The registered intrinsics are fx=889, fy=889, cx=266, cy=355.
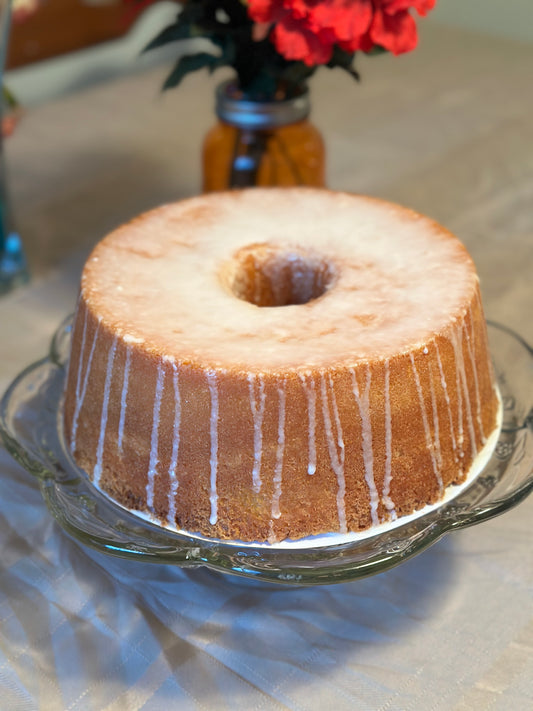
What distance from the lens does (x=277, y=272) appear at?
2.96 feet

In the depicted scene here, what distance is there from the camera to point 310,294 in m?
0.91

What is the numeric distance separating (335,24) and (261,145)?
260 millimetres

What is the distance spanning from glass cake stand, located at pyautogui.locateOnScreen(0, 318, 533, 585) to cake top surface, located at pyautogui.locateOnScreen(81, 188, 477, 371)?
151 millimetres

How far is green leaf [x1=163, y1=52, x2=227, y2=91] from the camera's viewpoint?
1083 millimetres

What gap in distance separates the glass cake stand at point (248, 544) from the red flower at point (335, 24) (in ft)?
1.26

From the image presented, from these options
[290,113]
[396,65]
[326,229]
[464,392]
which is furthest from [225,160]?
[396,65]

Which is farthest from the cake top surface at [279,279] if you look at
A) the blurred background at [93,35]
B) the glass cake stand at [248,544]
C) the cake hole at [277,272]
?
the blurred background at [93,35]

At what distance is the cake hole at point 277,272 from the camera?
2.88 feet

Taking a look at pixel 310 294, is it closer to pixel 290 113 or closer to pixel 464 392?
pixel 464 392

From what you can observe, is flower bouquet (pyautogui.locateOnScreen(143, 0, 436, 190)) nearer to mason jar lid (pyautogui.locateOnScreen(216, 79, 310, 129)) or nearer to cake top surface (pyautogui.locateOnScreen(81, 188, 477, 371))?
mason jar lid (pyautogui.locateOnScreen(216, 79, 310, 129))

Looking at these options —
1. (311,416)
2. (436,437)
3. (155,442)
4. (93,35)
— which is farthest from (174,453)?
(93,35)

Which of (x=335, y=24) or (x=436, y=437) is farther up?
(x=335, y=24)

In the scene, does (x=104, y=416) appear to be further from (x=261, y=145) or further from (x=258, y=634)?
(x=261, y=145)

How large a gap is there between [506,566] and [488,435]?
4.9 inches
